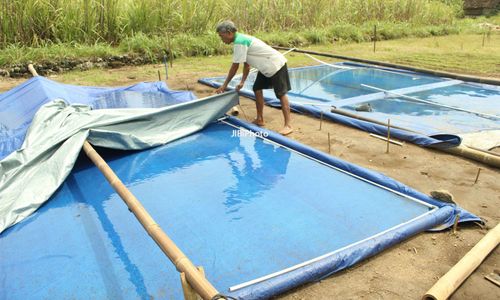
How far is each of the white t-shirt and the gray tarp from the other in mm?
398

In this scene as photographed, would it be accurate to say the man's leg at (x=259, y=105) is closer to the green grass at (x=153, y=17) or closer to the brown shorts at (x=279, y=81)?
the brown shorts at (x=279, y=81)

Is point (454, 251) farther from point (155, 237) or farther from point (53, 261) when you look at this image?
point (53, 261)

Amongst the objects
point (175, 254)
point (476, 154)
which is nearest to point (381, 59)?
point (476, 154)

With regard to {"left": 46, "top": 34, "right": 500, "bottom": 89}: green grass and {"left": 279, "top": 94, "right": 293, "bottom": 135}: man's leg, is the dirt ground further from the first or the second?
{"left": 46, "top": 34, "right": 500, "bottom": 89}: green grass

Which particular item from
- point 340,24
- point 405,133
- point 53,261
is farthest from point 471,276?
point 340,24

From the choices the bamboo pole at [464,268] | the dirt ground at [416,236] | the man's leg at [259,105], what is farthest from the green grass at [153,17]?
the bamboo pole at [464,268]

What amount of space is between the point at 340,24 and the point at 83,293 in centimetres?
1073

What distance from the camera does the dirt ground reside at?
6.28ft

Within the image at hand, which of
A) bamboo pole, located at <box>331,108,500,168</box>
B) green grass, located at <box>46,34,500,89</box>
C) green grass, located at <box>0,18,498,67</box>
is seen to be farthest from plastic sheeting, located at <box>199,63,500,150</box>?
Answer: green grass, located at <box>0,18,498,67</box>

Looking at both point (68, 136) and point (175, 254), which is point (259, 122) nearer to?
point (68, 136)

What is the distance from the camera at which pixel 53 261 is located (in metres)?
2.16

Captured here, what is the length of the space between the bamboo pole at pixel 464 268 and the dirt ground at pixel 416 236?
7 cm

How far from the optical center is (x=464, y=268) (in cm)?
189

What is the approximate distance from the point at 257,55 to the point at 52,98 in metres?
2.17
